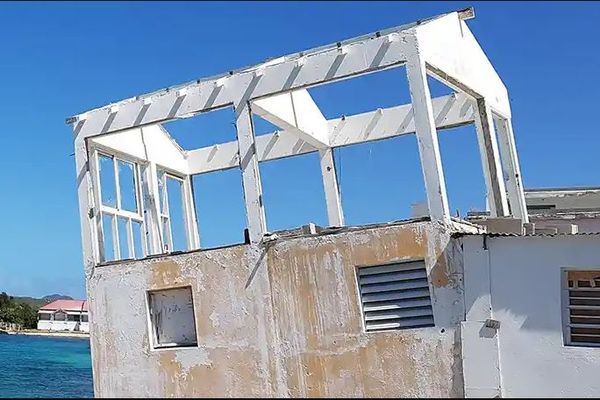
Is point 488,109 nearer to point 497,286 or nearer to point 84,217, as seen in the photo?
point 497,286

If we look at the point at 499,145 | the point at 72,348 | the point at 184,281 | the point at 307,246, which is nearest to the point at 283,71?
the point at 307,246

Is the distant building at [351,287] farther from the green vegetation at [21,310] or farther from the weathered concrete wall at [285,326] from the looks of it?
the green vegetation at [21,310]

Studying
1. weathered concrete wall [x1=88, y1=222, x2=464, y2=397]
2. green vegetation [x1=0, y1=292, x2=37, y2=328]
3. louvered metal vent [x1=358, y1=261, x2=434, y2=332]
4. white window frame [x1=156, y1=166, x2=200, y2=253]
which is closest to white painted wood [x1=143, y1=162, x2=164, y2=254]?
white window frame [x1=156, y1=166, x2=200, y2=253]

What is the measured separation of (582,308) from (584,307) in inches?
1.2

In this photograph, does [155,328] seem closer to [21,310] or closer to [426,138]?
[426,138]

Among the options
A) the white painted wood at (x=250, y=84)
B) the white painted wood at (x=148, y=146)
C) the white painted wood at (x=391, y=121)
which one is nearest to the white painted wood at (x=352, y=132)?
the white painted wood at (x=391, y=121)

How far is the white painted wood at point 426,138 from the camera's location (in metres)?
11.3

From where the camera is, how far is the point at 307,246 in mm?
12000

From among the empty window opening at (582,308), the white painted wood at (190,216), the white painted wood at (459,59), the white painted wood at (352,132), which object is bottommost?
the empty window opening at (582,308)

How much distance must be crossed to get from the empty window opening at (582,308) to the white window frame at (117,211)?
8030mm

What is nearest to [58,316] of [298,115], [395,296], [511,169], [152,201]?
[152,201]

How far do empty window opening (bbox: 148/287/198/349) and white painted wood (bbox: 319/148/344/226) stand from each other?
15.4ft

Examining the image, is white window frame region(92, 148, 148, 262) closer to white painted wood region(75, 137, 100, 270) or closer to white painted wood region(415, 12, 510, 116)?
white painted wood region(75, 137, 100, 270)

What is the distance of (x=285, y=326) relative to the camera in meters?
12.0
